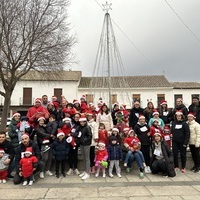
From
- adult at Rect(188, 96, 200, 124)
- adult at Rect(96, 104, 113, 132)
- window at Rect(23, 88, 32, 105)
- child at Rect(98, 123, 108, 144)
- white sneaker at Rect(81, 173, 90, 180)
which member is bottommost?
white sneaker at Rect(81, 173, 90, 180)

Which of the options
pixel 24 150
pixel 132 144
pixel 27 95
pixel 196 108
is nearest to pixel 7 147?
pixel 24 150

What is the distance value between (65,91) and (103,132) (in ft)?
85.6

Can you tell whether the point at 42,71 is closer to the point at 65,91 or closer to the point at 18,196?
the point at 18,196

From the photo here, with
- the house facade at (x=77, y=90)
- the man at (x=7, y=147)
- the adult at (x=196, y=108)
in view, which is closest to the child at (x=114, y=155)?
the man at (x=7, y=147)

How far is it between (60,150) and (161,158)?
8.86 feet

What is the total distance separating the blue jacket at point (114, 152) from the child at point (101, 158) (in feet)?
0.37

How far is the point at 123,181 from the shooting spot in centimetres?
550

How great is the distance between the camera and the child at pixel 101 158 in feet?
19.4

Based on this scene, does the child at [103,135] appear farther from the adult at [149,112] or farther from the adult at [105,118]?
the adult at [149,112]

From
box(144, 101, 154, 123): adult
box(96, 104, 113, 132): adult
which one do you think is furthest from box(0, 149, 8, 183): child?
box(144, 101, 154, 123): adult

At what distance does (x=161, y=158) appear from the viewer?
6.06 metres

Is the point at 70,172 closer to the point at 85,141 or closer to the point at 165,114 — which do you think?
the point at 85,141

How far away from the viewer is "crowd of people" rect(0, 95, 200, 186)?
230 inches

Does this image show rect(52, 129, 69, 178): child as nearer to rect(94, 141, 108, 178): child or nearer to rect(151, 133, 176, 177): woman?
rect(94, 141, 108, 178): child
